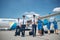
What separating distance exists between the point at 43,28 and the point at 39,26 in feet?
0.26

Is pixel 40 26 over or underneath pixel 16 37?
over

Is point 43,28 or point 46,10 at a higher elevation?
point 46,10

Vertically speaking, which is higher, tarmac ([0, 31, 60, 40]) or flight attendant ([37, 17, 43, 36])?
flight attendant ([37, 17, 43, 36])

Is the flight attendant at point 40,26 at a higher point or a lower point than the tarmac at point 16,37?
higher

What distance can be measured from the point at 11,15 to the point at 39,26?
A: 53cm

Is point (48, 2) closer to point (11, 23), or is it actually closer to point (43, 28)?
point (43, 28)

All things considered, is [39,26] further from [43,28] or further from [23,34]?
[23,34]

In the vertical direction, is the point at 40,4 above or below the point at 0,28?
above

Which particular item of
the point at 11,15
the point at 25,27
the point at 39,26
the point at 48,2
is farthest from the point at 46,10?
the point at 11,15

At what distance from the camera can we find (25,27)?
227 centimetres

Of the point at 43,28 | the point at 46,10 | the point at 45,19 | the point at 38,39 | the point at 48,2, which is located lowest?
the point at 38,39

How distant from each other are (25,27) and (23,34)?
0.13 m

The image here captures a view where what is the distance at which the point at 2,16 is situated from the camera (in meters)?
2.24

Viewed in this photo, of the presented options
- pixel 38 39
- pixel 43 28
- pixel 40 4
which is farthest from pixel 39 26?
pixel 40 4
